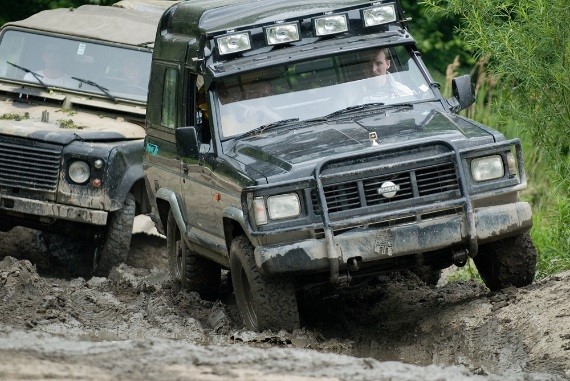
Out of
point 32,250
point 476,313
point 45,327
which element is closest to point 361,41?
point 476,313

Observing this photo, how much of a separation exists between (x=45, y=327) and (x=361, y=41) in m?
2.79

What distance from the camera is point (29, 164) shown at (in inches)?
462

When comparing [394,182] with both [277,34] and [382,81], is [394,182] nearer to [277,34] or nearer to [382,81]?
[382,81]

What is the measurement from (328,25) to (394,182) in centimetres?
164

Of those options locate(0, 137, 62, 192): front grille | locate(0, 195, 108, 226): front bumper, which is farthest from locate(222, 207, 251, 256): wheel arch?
locate(0, 137, 62, 192): front grille

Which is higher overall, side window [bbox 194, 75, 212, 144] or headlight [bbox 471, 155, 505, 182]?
side window [bbox 194, 75, 212, 144]

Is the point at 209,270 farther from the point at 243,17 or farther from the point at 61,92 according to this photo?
the point at 61,92

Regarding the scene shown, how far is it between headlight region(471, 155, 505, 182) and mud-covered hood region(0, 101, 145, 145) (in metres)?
4.42

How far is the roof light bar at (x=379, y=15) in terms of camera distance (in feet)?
31.0

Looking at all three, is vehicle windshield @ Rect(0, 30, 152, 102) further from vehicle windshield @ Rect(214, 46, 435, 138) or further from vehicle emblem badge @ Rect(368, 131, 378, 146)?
vehicle emblem badge @ Rect(368, 131, 378, 146)

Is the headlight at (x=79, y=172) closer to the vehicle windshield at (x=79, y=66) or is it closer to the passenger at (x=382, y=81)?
the vehicle windshield at (x=79, y=66)

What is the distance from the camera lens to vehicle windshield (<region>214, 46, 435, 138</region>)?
9070 millimetres

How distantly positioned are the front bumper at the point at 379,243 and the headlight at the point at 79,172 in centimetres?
387

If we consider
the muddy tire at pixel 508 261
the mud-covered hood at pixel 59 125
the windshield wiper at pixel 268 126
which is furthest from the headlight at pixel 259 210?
the mud-covered hood at pixel 59 125
